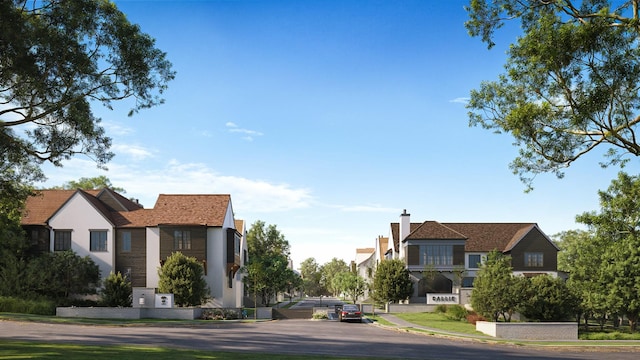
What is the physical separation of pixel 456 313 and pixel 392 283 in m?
9.81

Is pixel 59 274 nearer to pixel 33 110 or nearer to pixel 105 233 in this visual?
pixel 105 233

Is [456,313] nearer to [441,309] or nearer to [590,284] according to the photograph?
[441,309]

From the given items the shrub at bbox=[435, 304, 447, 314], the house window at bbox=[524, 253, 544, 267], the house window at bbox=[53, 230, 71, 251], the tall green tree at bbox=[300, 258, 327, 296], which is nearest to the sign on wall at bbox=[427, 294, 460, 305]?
the shrub at bbox=[435, 304, 447, 314]

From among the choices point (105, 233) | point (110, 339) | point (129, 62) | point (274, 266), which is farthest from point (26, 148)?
point (274, 266)

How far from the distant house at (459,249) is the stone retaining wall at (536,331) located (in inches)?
1054

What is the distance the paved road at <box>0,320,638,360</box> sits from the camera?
81.3ft

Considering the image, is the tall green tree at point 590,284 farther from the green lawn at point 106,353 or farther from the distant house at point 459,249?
the green lawn at point 106,353

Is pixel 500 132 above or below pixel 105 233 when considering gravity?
above

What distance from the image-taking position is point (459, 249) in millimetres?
66938

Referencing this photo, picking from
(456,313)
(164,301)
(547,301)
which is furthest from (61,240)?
(547,301)

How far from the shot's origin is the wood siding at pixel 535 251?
7094 cm

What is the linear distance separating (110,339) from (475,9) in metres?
20.5

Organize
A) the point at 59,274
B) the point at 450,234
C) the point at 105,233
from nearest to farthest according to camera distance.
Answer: the point at 59,274
the point at 105,233
the point at 450,234

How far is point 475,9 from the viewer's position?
2239 cm
